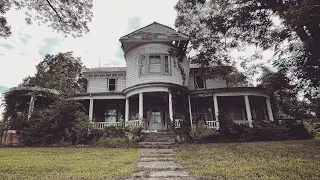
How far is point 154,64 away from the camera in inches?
588

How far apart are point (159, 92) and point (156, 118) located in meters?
2.69

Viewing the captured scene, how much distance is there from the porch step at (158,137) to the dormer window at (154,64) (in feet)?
14.6

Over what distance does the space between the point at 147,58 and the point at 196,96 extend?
4690 millimetres

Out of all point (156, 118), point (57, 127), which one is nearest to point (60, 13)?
point (57, 127)

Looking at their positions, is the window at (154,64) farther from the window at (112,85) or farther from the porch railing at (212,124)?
the porch railing at (212,124)

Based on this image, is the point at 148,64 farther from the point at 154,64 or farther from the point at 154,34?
the point at 154,34

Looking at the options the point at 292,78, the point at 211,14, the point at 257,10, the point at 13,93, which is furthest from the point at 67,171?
the point at 13,93

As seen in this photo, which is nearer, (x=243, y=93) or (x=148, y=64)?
(x=243, y=93)

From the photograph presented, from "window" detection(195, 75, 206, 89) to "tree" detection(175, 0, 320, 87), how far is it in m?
3.98

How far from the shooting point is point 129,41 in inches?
600

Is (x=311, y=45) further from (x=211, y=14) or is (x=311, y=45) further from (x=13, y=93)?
(x=13, y=93)

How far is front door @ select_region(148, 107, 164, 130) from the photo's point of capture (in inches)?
612

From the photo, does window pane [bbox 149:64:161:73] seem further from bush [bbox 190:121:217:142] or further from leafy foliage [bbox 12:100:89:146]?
leafy foliage [bbox 12:100:89:146]

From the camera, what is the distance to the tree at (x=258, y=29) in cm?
690
